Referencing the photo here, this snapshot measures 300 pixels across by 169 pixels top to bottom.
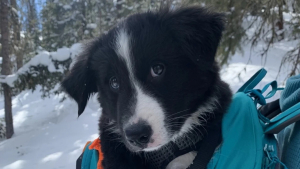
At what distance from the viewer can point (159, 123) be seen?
1669 mm

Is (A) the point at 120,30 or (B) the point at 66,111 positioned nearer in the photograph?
(A) the point at 120,30

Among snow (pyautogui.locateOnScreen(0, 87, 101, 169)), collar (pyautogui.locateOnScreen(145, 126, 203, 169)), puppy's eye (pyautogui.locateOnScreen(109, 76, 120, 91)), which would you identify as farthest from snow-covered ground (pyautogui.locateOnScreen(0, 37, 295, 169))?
collar (pyautogui.locateOnScreen(145, 126, 203, 169))

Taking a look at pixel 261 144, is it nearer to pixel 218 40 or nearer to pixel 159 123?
pixel 159 123

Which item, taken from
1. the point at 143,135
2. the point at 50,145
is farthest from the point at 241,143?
the point at 50,145

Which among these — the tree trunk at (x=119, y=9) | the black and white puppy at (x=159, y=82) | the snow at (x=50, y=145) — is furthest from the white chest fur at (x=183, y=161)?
the tree trunk at (x=119, y=9)

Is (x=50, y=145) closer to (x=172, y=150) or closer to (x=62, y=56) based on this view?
(x=62, y=56)

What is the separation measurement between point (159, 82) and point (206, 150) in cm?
51

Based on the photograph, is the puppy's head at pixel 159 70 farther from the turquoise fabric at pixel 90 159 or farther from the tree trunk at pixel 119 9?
the tree trunk at pixel 119 9

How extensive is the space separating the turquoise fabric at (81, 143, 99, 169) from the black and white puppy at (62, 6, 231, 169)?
218 millimetres

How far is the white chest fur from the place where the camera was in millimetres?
1925

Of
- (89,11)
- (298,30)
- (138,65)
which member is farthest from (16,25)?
(138,65)

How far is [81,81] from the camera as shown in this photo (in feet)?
7.29

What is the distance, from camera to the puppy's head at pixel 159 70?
66.7 inches

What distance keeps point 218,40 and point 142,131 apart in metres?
0.82
